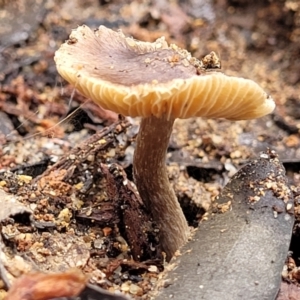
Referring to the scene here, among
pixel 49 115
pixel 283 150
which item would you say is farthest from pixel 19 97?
pixel 283 150

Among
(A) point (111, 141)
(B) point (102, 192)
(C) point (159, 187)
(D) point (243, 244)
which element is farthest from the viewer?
(A) point (111, 141)

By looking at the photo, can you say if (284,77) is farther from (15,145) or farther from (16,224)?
(16,224)

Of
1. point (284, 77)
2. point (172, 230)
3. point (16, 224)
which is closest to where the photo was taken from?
point (16, 224)

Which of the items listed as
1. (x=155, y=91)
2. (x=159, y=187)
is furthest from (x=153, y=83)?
(x=159, y=187)

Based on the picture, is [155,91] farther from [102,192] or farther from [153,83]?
[102,192]

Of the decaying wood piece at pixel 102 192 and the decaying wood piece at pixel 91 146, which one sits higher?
the decaying wood piece at pixel 91 146

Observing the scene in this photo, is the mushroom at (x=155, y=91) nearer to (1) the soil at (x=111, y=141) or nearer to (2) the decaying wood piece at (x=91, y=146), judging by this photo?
(1) the soil at (x=111, y=141)

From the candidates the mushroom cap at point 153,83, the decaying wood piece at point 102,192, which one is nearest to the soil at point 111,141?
the decaying wood piece at point 102,192
